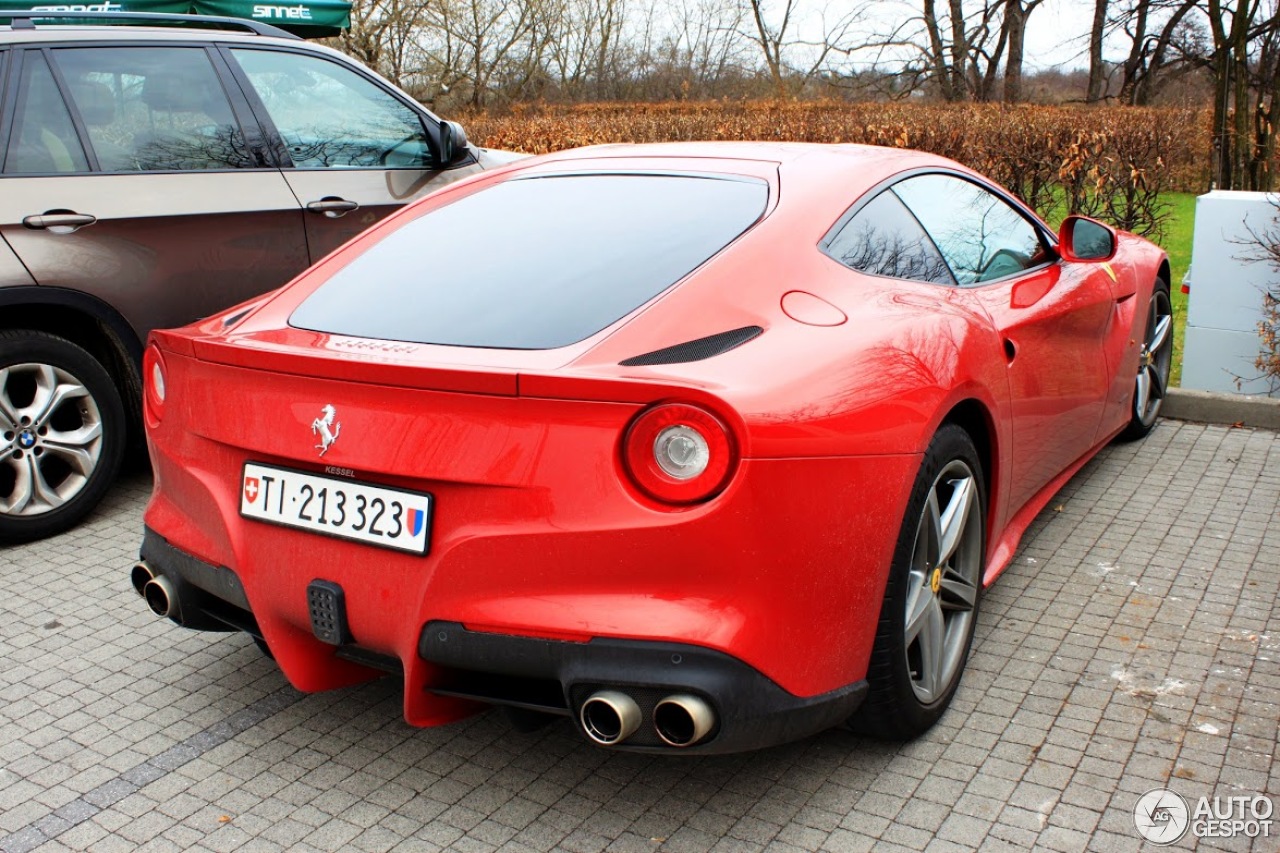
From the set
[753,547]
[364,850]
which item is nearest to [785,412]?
[753,547]

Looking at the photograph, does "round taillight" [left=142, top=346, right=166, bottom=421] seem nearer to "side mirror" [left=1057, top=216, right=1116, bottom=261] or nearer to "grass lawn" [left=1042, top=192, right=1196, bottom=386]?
"side mirror" [left=1057, top=216, right=1116, bottom=261]

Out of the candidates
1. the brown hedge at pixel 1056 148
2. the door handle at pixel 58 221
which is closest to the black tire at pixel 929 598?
the door handle at pixel 58 221

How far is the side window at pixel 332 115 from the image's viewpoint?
18.6ft

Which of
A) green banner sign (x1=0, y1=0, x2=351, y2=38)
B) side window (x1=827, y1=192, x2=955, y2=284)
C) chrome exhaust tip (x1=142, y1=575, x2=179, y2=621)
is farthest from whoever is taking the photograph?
green banner sign (x1=0, y1=0, x2=351, y2=38)

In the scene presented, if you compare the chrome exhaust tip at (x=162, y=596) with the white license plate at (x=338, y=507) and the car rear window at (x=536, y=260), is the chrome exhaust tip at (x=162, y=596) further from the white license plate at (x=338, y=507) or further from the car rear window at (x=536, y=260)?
the car rear window at (x=536, y=260)

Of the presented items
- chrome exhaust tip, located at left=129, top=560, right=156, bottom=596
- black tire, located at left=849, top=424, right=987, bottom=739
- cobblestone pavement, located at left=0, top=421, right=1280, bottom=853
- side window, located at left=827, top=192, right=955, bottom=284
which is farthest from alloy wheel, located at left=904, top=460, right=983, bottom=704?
chrome exhaust tip, located at left=129, top=560, right=156, bottom=596

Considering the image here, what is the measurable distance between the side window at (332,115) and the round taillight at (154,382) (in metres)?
2.52

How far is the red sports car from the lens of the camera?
2451 millimetres

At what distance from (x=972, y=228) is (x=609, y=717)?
221 centimetres

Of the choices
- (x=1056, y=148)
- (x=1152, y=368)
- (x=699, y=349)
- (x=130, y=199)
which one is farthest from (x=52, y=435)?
(x=1056, y=148)

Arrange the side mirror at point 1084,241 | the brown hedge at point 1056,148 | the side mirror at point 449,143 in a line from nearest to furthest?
the side mirror at point 1084,241 → the side mirror at point 449,143 → the brown hedge at point 1056,148

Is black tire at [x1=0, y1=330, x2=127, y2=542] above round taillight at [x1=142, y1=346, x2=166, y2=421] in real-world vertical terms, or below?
below

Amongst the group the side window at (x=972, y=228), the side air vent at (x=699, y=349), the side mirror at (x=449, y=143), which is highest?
the side mirror at (x=449, y=143)

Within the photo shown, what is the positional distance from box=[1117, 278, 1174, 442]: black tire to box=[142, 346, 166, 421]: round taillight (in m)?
4.05
